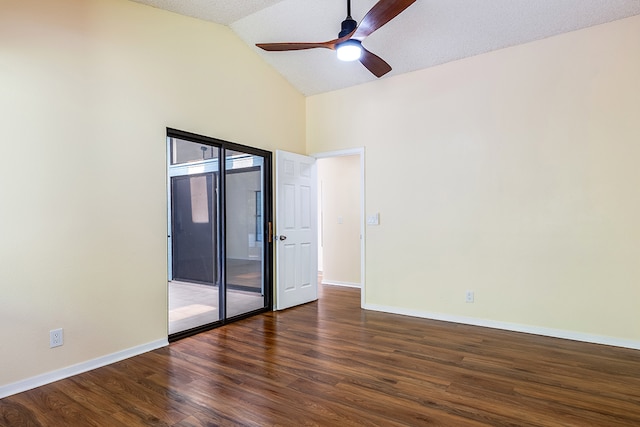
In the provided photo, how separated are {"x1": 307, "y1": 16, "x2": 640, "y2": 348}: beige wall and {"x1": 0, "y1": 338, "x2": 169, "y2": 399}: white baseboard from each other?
2.71 metres

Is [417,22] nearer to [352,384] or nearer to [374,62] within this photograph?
[374,62]

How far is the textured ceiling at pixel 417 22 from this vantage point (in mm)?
3311

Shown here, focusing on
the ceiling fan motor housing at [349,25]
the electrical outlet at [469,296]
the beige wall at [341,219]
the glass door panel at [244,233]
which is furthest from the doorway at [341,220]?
the ceiling fan motor housing at [349,25]

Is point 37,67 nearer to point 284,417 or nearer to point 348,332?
point 284,417

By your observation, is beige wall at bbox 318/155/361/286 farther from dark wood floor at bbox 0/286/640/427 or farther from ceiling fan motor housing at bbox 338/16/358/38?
ceiling fan motor housing at bbox 338/16/358/38

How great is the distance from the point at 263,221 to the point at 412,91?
8.18ft

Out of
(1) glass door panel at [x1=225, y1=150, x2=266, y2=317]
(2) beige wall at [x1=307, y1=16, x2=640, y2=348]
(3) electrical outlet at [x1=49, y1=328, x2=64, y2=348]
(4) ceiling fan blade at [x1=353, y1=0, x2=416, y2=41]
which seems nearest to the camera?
(4) ceiling fan blade at [x1=353, y1=0, x2=416, y2=41]

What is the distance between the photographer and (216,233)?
4094 millimetres

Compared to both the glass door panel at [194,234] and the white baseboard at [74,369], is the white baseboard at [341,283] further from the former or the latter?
the white baseboard at [74,369]

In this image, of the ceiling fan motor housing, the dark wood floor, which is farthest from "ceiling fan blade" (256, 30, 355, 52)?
the dark wood floor

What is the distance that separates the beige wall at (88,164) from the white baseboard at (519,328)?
276cm

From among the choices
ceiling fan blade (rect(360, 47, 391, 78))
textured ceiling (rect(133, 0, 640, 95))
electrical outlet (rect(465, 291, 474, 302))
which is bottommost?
electrical outlet (rect(465, 291, 474, 302))

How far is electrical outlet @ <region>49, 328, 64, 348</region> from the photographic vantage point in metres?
2.71

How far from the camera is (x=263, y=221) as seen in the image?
15.5 ft
